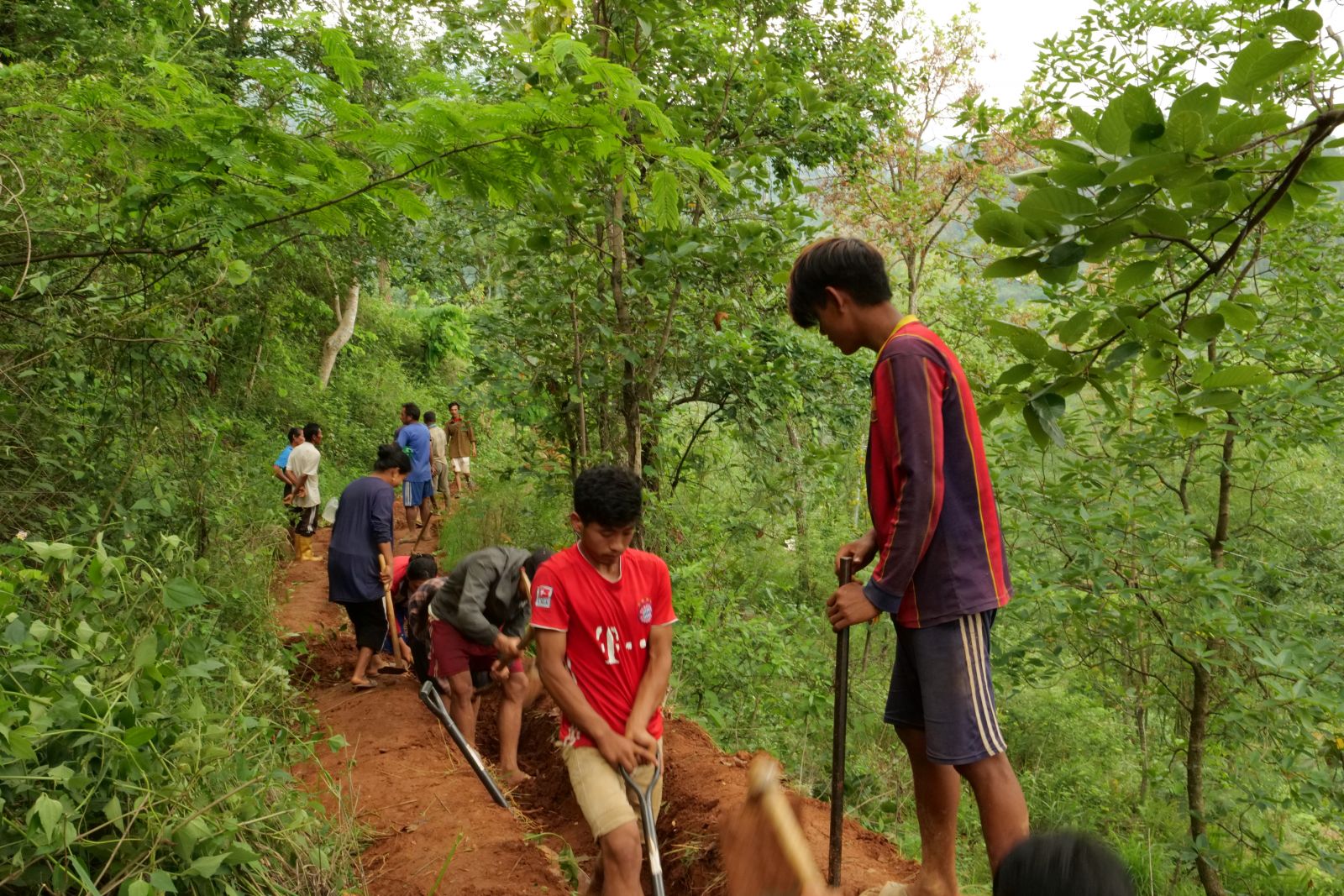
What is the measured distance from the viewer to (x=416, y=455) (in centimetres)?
1169

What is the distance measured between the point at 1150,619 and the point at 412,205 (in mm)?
4900

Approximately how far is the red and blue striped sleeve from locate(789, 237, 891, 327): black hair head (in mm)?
269

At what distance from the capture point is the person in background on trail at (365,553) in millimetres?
6836

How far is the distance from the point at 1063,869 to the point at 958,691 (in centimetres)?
107

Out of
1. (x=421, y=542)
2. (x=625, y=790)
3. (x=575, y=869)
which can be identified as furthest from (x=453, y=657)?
(x=421, y=542)

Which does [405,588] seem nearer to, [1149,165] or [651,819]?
[651,819]

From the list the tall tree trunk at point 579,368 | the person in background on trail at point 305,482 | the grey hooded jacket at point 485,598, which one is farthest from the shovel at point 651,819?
the person in background on trail at point 305,482

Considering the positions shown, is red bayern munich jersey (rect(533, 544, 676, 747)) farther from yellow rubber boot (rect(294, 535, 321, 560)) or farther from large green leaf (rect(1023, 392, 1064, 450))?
yellow rubber boot (rect(294, 535, 321, 560))

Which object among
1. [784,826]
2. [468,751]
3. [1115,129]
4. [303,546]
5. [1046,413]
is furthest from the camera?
[303,546]

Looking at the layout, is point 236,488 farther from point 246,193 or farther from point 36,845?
point 36,845

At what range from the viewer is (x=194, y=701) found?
3021 millimetres

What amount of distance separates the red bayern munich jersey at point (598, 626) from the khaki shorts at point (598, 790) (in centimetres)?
5

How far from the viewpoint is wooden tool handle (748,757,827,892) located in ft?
7.07

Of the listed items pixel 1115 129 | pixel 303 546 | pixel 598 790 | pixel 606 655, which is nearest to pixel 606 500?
pixel 606 655
